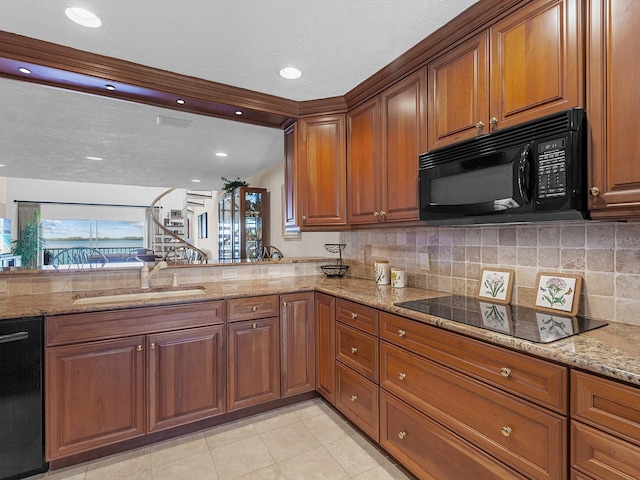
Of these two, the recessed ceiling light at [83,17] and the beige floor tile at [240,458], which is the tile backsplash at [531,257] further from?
the recessed ceiling light at [83,17]

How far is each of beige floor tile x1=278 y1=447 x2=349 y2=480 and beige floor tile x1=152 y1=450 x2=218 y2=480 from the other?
398 mm

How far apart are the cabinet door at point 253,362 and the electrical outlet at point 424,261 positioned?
1.13 m

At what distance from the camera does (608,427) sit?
978mm

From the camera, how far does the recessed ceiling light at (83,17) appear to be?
1606 millimetres

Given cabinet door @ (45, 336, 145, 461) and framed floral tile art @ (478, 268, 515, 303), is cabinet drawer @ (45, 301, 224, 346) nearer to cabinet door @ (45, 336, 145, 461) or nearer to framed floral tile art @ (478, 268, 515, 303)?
cabinet door @ (45, 336, 145, 461)

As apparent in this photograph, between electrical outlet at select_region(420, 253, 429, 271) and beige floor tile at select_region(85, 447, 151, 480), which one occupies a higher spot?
electrical outlet at select_region(420, 253, 429, 271)

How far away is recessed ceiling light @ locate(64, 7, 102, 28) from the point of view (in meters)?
1.61

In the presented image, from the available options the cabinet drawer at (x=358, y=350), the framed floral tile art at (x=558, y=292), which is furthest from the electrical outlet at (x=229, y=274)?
the framed floral tile art at (x=558, y=292)

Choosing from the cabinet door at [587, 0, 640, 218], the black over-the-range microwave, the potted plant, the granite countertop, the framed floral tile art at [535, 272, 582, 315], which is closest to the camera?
the granite countertop

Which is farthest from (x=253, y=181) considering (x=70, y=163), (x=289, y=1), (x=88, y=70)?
(x=289, y=1)

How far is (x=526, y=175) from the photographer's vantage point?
139cm

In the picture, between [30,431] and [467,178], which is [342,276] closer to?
[467,178]

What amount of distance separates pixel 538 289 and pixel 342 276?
162 cm

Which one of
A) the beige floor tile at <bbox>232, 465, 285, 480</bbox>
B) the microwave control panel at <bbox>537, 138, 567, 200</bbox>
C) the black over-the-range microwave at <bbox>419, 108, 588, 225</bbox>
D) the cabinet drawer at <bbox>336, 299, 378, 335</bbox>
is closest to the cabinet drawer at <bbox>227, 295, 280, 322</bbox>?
the cabinet drawer at <bbox>336, 299, 378, 335</bbox>
